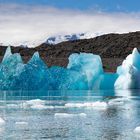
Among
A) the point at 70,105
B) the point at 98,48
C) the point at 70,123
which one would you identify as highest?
the point at 98,48

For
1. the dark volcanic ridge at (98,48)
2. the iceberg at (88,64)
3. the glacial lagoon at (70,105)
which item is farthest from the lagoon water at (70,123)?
the dark volcanic ridge at (98,48)

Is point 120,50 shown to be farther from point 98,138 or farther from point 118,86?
point 98,138

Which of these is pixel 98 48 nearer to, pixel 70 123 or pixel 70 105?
pixel 70 105

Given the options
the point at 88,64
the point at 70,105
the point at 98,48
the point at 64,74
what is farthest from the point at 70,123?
the point at 98,48

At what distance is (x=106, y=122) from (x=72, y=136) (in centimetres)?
418

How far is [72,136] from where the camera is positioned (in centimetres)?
1630

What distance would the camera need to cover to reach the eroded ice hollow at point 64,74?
4400cm

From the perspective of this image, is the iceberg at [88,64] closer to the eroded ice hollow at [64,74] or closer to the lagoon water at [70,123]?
the eroded ice hollow at [64,74]

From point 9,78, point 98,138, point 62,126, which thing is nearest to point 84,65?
point 9,78

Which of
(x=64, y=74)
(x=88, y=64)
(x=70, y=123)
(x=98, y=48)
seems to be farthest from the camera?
(x=98, y=48)

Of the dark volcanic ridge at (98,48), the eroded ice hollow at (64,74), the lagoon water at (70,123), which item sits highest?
the dark volcanic ridge at (98,48)

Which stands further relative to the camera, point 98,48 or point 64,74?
point 98,48

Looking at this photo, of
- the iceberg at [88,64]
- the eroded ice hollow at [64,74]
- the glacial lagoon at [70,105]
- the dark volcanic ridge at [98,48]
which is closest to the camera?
the glacial lagoon at [70,105]

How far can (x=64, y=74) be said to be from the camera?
44.8 m
